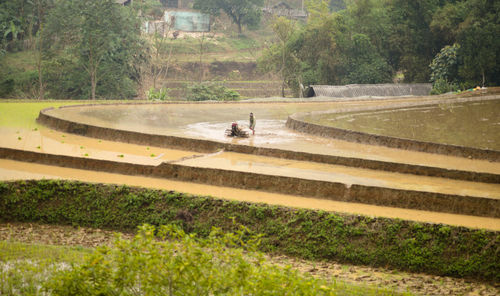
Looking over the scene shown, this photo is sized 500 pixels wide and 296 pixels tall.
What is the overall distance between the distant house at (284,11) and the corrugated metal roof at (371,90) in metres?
Result: 21.7

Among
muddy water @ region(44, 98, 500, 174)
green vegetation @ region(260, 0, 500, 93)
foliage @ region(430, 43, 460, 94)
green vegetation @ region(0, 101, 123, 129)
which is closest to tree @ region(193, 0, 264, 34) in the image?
green vegetation @ region(260, 0, 500, 93)

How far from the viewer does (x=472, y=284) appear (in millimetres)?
7492

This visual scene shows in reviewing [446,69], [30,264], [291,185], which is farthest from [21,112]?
[446,69]

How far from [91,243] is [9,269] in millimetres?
2504

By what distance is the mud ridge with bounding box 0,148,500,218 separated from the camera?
29.5ft

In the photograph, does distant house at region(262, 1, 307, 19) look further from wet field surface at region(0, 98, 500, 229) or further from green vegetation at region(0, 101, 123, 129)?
wet field surface at region(0, 98, 500, 229)

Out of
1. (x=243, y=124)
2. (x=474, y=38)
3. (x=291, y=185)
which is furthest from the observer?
(x=474, y=38)

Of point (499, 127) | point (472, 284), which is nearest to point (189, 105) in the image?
point (499, 127)

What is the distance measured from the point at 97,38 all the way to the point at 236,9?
18927 millimetres

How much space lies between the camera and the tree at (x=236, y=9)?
44.5 m

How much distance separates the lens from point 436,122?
1775 cm

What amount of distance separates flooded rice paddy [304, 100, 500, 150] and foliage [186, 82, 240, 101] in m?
9.14

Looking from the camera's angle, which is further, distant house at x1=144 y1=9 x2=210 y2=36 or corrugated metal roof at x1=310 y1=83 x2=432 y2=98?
distant house at x1=144 y1=9 x2=210 y2=36

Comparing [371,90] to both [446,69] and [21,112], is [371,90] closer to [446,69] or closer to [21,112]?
[446,69]
